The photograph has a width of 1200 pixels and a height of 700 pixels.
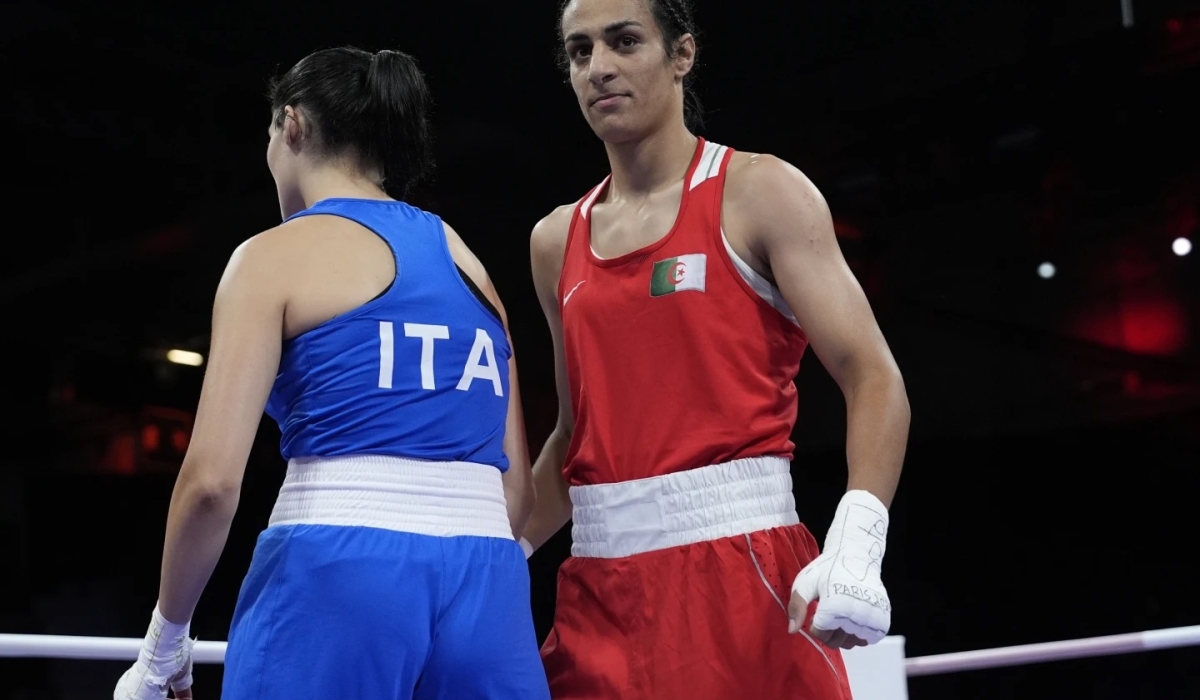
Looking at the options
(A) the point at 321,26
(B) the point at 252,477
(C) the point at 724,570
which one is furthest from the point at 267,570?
(B) the point at 252,477

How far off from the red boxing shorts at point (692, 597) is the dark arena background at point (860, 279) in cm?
477

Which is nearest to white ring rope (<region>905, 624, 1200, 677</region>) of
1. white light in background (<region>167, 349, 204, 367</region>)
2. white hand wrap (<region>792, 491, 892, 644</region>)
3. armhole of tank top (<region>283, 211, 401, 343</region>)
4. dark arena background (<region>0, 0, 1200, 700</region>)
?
white hand wrap (<region>792, 491, 892, 644</region>)

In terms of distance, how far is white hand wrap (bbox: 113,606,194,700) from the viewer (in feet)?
4.19

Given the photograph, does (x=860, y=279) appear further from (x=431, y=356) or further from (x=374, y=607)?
(x=374, y=607)

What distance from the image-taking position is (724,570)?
1.41 meters

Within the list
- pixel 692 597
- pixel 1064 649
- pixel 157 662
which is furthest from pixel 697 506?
pixel 1064 649

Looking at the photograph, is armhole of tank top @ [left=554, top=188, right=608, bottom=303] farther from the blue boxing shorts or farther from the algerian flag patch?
the blue boxing shorts

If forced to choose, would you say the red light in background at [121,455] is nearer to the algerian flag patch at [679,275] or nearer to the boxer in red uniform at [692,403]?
the boxer in red uniform at [692,403]

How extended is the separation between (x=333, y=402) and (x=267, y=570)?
181 mm

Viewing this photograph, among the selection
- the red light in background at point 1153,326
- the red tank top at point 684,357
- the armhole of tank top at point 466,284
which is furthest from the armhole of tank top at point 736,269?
the red light in background at point 1153,326

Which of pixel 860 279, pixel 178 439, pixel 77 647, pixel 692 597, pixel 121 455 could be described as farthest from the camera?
pixel 178 439

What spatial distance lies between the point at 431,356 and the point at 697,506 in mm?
370

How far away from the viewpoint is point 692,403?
1.47 m

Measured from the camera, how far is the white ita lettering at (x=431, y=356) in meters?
1.27
